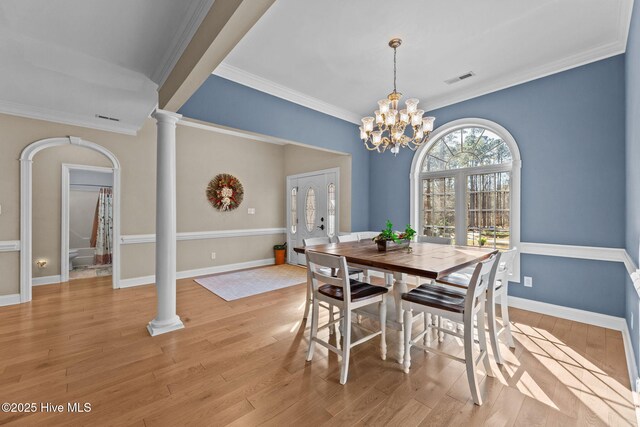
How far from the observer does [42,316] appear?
3156 mm

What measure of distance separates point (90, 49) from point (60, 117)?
2233mm

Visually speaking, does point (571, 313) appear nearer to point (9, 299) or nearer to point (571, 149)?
point (571, 149)

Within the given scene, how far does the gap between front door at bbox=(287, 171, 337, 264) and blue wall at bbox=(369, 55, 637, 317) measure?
2.85 meters

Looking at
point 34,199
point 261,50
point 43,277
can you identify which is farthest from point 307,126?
point 43,277

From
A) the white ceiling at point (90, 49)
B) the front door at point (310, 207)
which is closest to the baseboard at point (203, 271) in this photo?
the front door at point (310, 207)

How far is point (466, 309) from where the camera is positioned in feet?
5.93

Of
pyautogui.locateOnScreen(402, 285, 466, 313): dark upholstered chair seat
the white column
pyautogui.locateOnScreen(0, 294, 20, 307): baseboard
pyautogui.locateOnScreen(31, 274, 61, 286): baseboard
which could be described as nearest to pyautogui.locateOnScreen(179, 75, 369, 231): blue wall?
the white column

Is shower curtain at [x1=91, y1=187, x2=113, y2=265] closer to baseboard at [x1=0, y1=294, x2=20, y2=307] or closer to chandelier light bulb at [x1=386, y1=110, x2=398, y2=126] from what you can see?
baseboard at [x1=0, y1=294, x2=20, y2=307]

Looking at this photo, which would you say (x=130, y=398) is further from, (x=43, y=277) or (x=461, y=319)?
(x=43, y=277)

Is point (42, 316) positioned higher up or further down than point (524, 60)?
further down

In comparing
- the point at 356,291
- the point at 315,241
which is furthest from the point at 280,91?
the point at 356,291

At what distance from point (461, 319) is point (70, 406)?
2.65 m

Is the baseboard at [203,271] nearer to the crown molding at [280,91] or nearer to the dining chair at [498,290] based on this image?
the crown molding at [280,91]

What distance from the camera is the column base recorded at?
273 cm
